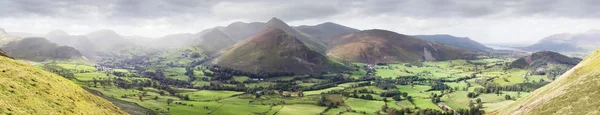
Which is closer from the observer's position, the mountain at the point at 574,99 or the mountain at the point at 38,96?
the mountain at the point at 38,96

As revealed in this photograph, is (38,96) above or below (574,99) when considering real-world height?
above

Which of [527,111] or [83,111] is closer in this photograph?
[83,111]

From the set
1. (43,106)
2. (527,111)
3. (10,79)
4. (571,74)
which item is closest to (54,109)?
(43,106)

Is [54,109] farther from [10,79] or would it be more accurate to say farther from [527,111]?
[527,111]

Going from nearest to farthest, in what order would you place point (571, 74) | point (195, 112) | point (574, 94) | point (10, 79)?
point (10, 79)
point (574, 94)
point (571, 74)
point (195, 112)

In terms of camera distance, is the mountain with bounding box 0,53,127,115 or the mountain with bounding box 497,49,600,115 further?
the mountain with bounding box 497,49,600,115

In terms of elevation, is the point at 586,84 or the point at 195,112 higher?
the point at 586,84

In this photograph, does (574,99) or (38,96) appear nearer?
(38,96)

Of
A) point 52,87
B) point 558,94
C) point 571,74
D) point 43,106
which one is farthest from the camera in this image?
point 571,74
